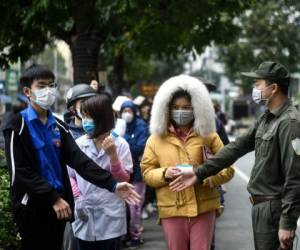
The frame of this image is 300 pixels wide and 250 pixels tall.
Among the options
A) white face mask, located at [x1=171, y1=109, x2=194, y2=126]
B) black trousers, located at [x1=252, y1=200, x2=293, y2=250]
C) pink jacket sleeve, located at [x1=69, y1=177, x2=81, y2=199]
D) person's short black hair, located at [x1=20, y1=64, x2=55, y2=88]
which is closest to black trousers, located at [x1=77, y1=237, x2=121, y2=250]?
pink jacket sleeve, located at [x1=69, y1=177, x2=81, y2=199]

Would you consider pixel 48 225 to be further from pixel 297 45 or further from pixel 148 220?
pixel 297 45

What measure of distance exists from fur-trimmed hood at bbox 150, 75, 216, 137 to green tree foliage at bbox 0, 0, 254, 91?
4194mm

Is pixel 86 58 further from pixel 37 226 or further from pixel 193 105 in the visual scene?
pixel 37 226

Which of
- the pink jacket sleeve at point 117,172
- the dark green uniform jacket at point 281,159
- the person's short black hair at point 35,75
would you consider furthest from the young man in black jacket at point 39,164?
the dark green uniform jacket at point 281,159

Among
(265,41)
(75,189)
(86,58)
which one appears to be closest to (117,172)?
(75,189)

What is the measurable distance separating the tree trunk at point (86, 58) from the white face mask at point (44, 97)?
719 centimetres

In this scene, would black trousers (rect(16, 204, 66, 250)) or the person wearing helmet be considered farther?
the person wearing helmet

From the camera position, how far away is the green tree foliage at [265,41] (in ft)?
109

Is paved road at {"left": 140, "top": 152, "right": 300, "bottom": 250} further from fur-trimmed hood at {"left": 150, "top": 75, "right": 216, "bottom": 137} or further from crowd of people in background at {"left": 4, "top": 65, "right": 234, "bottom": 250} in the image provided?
fur-trimmed hood at {"left": 150, "top": 75, "right": 216, "bottom": 137}

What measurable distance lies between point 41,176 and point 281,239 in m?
1.61

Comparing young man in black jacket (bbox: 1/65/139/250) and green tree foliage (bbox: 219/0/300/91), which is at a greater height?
green tree foliage (bbox: 219/0/300/91)

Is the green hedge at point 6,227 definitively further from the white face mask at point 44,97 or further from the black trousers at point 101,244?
the white face mask at point 44,97

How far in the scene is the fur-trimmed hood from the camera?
5242mm

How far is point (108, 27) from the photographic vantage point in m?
11.6
